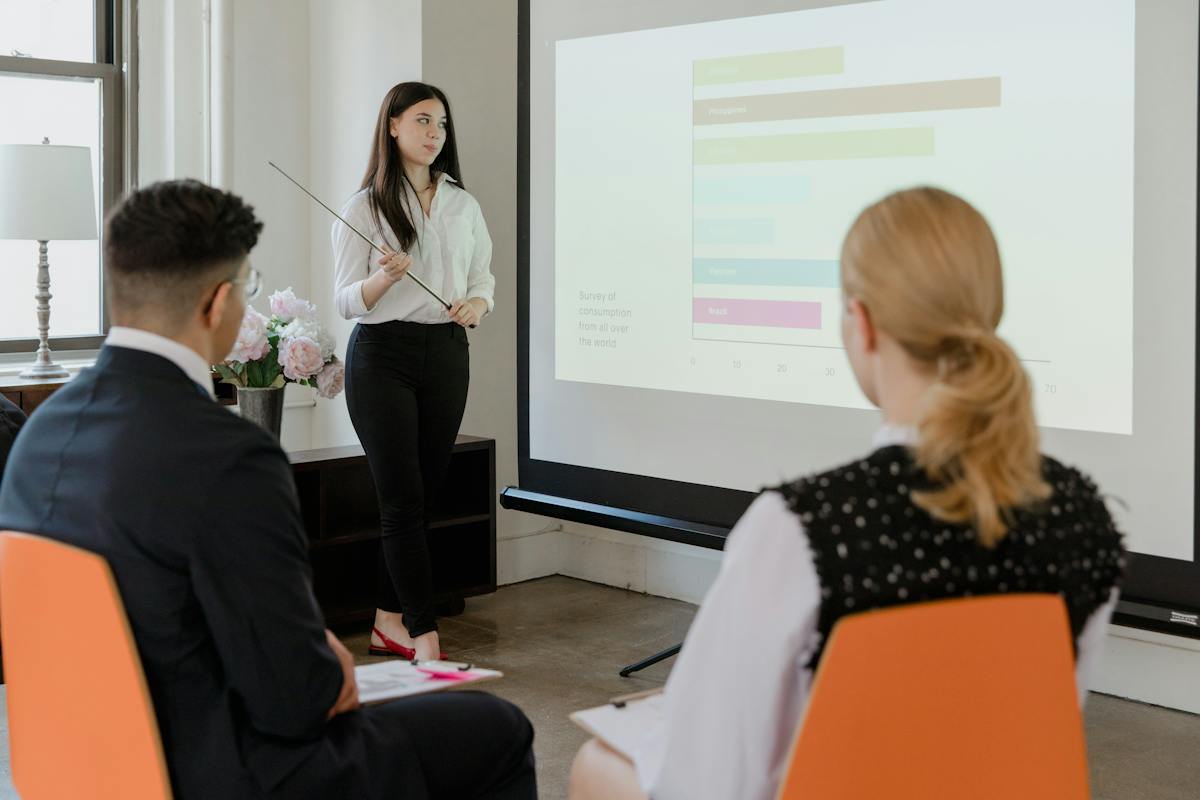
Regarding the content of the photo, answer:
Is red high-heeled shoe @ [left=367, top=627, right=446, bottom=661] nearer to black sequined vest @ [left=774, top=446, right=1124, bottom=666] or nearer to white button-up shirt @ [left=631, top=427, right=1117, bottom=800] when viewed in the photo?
white button-up shirt @ [left=631, top=427, right=1117, bottom=800]

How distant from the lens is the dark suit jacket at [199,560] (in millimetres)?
1452

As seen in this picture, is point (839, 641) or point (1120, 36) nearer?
point (839, 641)

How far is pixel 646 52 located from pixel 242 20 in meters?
1.79

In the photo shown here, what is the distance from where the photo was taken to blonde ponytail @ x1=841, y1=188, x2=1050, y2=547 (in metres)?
1.23

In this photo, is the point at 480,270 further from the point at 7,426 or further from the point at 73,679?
the point at 73,679

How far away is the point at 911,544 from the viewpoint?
1.23m

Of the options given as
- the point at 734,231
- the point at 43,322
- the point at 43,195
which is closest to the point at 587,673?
→ the point at 734,231

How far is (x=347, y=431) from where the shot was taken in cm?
478

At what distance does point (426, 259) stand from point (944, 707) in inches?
106

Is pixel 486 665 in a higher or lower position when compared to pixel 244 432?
lower

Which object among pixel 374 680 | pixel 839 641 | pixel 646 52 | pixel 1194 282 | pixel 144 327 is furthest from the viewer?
pixel 646 52

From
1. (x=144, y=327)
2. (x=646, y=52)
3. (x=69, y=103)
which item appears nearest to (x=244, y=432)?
(x=144, y=327)

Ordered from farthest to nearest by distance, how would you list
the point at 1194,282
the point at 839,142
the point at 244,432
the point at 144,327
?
the point at 839,142, the point at 1194,282, the point at 144,327, the point at 244,432

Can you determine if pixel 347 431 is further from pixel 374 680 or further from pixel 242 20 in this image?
pixel 374 680
